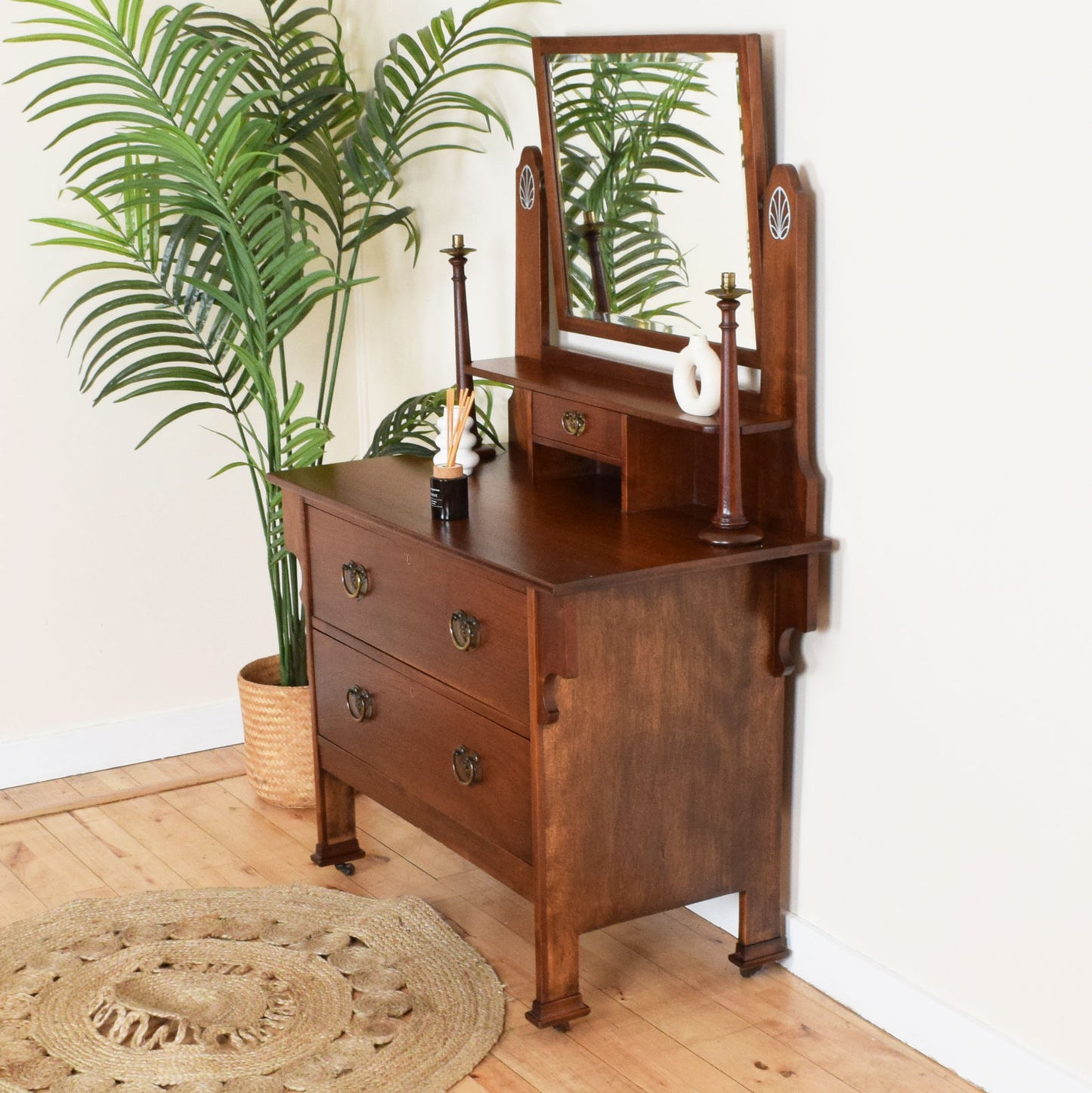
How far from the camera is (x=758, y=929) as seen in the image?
259 centimetres

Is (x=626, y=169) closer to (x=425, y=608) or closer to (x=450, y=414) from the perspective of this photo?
(x=450, y=414)

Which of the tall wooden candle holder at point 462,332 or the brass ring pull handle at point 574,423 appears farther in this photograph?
the tall wooden candle holder at point 462,332

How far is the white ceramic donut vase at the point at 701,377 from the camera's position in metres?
2.37

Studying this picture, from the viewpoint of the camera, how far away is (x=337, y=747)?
2.98 m

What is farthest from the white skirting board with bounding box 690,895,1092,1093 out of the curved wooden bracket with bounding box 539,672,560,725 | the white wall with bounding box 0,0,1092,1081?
the curved wooden bracket with bounding box 539,672,560,725

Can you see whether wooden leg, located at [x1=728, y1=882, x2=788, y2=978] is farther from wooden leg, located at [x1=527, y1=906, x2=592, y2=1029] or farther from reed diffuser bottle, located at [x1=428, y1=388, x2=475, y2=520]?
reed diffuser bottle, located at [x1=428, y1=388, x2=475, y2=520]

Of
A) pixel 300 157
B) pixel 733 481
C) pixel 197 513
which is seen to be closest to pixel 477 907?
pixel 733 481

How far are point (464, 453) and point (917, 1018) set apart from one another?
1252 mm

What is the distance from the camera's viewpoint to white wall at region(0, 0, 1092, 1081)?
2.00m

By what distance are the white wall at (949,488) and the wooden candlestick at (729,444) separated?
0.59 ft

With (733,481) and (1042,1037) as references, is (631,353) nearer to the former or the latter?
(733,481)

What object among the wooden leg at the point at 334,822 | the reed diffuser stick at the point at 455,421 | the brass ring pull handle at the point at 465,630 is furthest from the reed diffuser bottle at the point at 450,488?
the wooden leg at the point at 334,822

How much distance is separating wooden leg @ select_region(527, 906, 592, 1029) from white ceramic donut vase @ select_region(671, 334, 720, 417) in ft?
2.74

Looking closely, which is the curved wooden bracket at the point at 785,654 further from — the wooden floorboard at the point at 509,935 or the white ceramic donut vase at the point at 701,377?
the wooden floorboard at the point at 509,935
